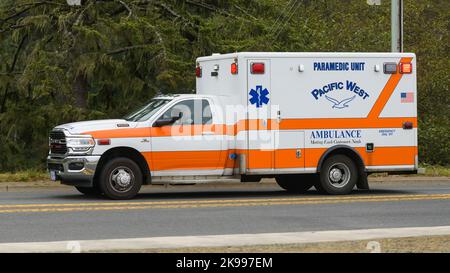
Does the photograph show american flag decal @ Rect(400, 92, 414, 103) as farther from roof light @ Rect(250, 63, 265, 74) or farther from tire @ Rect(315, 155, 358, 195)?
roof light @ Rect(250, 63, 265, 74)

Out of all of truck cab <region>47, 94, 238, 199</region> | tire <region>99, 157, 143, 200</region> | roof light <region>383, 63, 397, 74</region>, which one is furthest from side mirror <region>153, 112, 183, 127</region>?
roof light <region>383, 63, 397, 74</region>

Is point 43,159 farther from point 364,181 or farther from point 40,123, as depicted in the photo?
point 364,181

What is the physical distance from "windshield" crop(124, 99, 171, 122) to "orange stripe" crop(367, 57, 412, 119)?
13.5ft

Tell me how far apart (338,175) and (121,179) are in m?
4.43

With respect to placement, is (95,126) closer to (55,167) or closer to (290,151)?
(55,167)

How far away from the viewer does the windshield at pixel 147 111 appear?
18875mm

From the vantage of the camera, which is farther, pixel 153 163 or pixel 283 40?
pixel 283 40

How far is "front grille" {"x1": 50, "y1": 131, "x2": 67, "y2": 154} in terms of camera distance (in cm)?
1832

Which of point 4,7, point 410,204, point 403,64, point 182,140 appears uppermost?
point 4,7

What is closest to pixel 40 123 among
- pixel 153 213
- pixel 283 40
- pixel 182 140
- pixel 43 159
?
pixel 43 159

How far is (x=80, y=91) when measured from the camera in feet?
98.4

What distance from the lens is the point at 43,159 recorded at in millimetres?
31531

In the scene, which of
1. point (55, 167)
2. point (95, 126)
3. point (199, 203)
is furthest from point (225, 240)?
point (55, 167)

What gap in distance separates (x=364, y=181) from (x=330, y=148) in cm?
109
